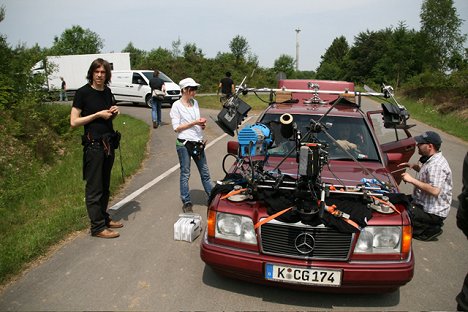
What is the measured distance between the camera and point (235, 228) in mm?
3635

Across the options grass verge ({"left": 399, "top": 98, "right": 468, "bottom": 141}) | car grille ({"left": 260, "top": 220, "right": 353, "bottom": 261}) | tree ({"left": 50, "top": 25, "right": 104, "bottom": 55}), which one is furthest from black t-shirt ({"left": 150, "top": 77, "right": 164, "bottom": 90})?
tree ({"left": 50, "top": 25, "right": 104, "bottom": 55})

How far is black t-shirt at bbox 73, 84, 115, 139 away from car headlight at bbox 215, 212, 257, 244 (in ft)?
7.22

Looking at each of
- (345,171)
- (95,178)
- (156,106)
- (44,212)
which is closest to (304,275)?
(345,171)

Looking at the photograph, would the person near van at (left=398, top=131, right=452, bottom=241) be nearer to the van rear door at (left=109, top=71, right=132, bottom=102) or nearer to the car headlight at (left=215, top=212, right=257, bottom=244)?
the car headlight at (left=215, top=212, right=257, bottom=244)

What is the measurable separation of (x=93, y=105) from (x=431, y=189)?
14.2 feet

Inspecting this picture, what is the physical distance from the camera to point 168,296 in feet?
12.3

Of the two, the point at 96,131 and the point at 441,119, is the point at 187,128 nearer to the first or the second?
the point at 96,131

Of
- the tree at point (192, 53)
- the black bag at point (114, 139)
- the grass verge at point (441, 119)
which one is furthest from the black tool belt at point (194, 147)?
the tree at point (192, 53)

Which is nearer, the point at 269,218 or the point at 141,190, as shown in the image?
the point at 269,218

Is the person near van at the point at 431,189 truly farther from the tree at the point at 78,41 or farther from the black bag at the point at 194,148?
the tree at the point at 78,41

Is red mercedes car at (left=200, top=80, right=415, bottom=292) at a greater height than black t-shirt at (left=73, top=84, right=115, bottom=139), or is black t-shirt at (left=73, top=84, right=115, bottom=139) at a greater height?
black t-shirt at (left=73, top=84, right=115, bottom=139)

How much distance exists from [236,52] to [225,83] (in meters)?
47.5

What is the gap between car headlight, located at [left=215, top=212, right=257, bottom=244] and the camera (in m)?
3.56

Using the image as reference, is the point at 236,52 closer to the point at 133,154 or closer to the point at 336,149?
the point at 133,154
